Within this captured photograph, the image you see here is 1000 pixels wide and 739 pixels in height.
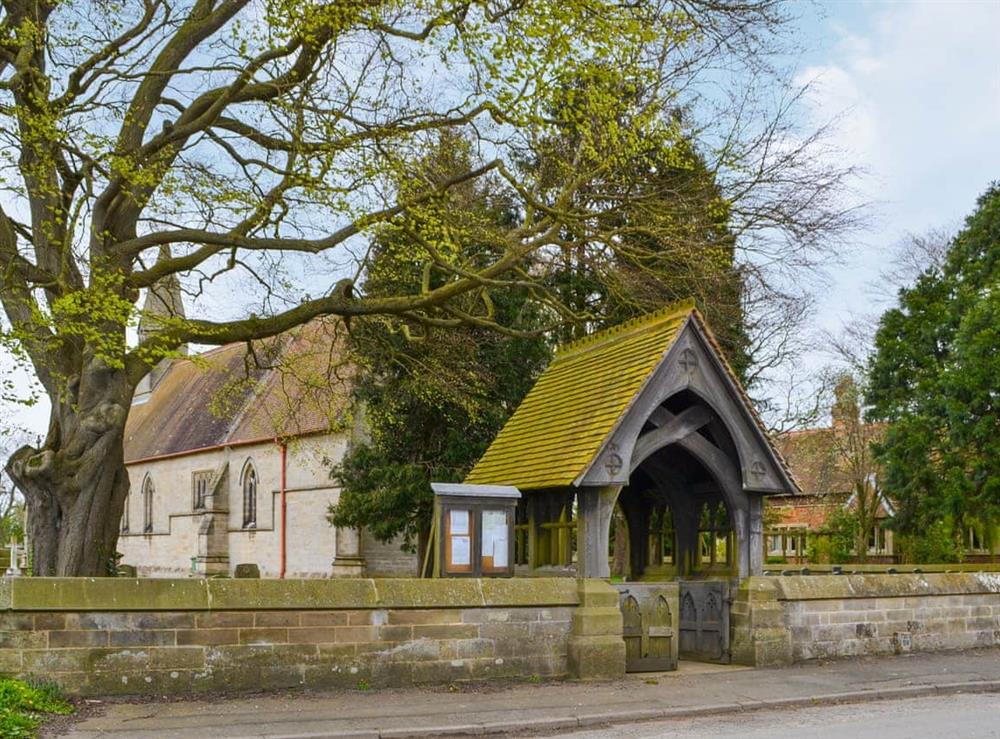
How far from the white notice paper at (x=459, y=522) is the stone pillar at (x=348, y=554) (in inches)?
841

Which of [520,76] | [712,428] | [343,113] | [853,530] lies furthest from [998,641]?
[853,530]

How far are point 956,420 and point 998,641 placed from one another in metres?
17.7

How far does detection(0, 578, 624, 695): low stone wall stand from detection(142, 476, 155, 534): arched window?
4064 cm

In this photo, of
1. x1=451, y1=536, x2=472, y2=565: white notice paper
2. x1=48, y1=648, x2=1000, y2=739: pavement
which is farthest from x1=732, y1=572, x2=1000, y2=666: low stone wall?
x1=451, y1=536, x2=472, y2=565: white notice paper

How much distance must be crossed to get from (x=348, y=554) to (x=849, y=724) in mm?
25010

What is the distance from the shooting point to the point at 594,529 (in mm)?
12742

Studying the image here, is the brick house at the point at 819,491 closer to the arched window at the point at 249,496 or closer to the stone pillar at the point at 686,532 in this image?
the arched window at the point at 249,496

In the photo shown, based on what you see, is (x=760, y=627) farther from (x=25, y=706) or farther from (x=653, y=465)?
(x=25, y=706)

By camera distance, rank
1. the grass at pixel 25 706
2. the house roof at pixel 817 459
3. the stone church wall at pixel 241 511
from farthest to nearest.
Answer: the house roof at pixel 817 459, the stone church wall at pixel 241 511, the grass at pixel 25 706

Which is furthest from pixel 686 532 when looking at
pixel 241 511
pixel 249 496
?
pixel 241 511

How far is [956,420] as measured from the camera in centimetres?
3234

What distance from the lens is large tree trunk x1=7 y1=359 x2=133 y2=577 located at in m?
14.4

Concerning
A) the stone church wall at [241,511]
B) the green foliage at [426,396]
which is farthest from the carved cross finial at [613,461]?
the stone church wall at [241,511]

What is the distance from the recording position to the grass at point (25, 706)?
8688mm
